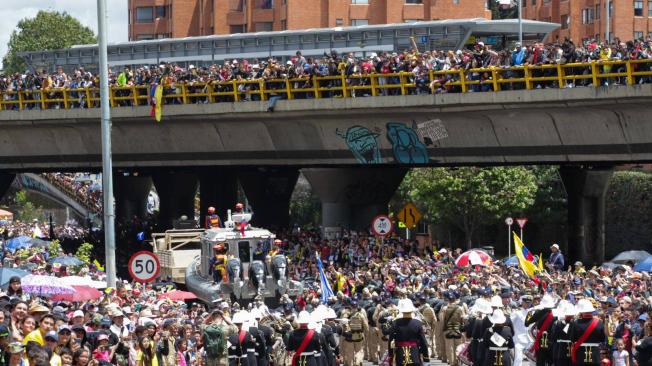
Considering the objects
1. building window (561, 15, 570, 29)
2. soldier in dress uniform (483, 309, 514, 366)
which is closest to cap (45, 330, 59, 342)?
soldier in dress uniform (483, 309, 514, 366)

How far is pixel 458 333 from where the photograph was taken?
25.1m

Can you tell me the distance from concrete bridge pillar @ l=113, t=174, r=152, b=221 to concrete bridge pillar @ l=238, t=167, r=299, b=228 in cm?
1024

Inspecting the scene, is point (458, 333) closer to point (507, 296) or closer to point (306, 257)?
point (507, 296)

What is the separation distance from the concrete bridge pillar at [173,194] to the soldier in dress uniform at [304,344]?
38.1 meters

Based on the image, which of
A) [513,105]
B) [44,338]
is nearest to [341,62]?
[513,105]

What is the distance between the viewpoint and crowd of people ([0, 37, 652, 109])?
36.1m

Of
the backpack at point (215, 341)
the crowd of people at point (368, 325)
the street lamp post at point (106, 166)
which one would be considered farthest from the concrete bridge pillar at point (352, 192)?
the backpack at point (215, 341)

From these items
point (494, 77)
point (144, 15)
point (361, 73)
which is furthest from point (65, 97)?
point (144, 15)

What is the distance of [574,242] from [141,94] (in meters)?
14.6

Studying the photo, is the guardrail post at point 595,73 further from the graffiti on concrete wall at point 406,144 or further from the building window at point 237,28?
the building window at point 237,28

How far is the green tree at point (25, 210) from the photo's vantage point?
9000cm

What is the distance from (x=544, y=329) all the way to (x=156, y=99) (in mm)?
26093

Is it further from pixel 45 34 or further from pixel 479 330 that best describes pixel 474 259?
pixel 45 34

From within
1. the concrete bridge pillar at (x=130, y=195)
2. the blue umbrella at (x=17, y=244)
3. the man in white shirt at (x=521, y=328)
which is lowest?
the concrete bridge pillar at (x=130, y=195)
